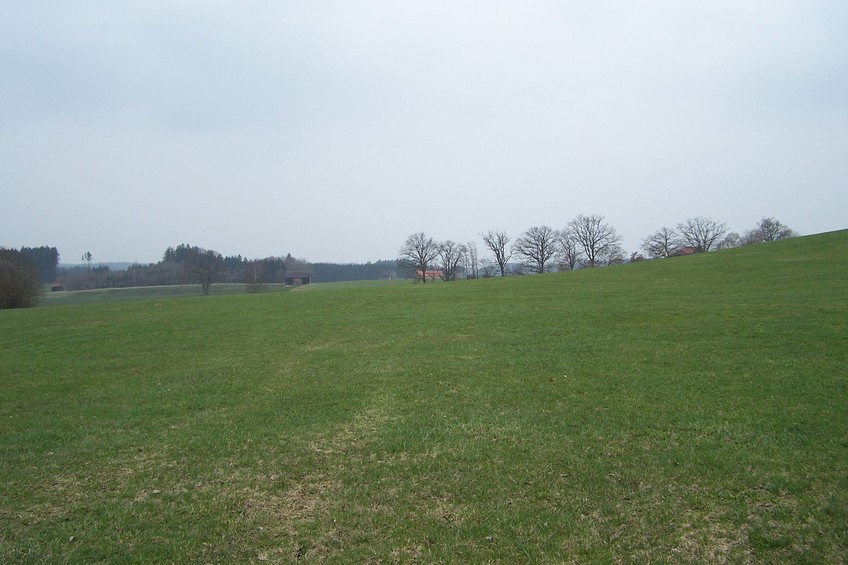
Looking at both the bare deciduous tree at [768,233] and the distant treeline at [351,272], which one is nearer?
the bare deciduous tree at [768,233]

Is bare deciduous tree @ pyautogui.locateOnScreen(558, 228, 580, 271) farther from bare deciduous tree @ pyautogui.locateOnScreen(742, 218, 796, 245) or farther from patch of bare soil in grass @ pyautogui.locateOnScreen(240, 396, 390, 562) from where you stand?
patch of bare soil in grass @ pyautogui.locateOnScreen(240, 396, 390, 562)

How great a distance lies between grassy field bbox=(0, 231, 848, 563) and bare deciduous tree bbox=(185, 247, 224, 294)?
236 ft

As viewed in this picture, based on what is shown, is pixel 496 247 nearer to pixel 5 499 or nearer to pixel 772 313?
pixel 772 313

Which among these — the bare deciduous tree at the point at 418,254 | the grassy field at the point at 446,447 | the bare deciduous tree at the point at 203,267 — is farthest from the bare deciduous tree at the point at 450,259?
the grassy field at the point at 446,447

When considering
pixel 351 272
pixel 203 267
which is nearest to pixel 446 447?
pixel 203 267

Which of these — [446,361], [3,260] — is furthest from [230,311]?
[3,260]

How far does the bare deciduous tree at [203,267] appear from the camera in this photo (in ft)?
281

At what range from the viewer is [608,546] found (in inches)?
182

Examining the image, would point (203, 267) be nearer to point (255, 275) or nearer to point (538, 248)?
point (255, 275)

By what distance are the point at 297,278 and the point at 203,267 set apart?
22777 millimetres

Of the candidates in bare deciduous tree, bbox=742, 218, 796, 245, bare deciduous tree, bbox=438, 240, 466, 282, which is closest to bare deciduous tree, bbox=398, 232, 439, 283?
bare deciduous tree, bbox=438, 240, 466, 282

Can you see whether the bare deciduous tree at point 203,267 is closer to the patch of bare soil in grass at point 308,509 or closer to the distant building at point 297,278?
the distant building at point 297,278

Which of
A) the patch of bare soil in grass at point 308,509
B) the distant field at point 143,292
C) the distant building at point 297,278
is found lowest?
the patch of bare soil in grass at point 308,509

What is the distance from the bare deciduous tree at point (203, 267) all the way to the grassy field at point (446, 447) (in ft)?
236
